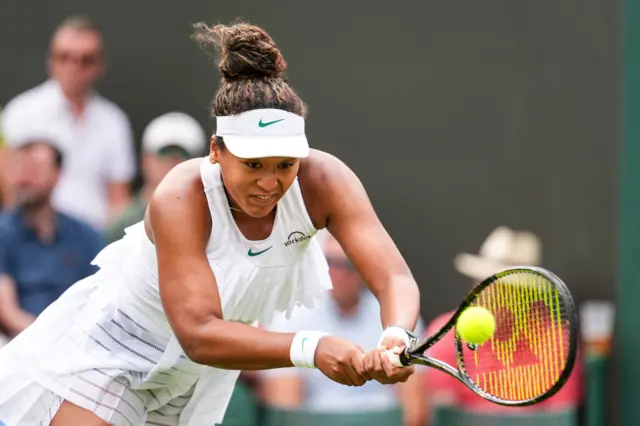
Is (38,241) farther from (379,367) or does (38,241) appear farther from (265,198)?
(379,367)

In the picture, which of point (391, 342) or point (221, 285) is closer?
point (391, 342)

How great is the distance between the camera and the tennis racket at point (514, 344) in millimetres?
3406

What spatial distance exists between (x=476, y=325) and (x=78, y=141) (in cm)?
383

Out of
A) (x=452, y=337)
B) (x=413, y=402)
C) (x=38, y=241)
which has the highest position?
(x=38, y=241)

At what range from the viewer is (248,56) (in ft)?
12.4

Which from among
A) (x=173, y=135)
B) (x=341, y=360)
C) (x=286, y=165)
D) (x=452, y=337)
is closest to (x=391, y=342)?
(x=341, y=360)

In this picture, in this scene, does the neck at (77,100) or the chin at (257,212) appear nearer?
the chin at (257,212)

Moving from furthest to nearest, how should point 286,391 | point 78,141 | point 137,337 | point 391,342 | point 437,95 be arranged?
1. point 437,95
2. point 78,141
3. point 286,391
4. point 137,337
5. point 391,342

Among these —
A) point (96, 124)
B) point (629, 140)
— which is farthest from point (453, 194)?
point (96, 124)

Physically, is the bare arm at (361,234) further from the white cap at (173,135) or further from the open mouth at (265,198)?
the white cap at (173,135)

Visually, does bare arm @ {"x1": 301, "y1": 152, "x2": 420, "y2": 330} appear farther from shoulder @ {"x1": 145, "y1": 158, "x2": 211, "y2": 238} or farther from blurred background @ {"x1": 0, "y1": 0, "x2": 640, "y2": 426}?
blurred background @ {"x1": 0, "y1": 0, "x2": 640, "y2": 426}

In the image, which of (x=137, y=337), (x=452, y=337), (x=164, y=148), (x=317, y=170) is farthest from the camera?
(x=164, y=148)

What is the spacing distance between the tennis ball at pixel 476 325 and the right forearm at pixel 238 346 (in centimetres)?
45

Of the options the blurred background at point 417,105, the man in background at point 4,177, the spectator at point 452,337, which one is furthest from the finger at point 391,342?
the man in background at point 4,177
